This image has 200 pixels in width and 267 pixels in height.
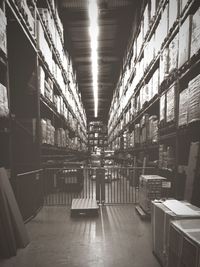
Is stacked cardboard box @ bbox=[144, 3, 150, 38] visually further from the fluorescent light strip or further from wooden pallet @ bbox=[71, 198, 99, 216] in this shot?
wooden pallet @ bbox=[71, 198, 99, 216]

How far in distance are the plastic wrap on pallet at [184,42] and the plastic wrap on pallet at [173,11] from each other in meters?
0.39

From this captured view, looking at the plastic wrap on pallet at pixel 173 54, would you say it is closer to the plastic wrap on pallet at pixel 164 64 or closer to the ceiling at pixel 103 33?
the plastic wrap on pallet at pixel 164 64

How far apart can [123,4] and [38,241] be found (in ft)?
24.0

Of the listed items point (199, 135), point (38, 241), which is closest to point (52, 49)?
point (199, 135)

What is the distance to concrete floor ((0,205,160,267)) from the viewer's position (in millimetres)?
2641

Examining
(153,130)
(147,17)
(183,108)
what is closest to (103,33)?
(147,17)

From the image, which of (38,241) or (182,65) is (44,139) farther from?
(182,65)

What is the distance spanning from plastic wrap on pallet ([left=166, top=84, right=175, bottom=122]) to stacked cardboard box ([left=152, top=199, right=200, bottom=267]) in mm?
1823

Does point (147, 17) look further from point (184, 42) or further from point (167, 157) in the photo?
point (167, 157)

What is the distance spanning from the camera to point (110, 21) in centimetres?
888

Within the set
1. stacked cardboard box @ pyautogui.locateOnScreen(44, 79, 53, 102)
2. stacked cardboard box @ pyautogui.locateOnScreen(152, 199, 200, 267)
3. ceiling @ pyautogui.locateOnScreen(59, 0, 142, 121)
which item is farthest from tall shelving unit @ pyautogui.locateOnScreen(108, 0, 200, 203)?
stacked cardboard box @ pyautogui.locateOnScreen(44, 79, 53, 102)

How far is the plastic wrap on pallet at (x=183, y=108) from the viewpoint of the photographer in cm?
362

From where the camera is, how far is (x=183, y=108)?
373 centimetres

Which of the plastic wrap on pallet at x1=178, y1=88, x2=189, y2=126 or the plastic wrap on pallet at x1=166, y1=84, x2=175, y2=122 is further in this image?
the plastic wrap on pallet at x1=166, y1=84, x2=175, y2=122
